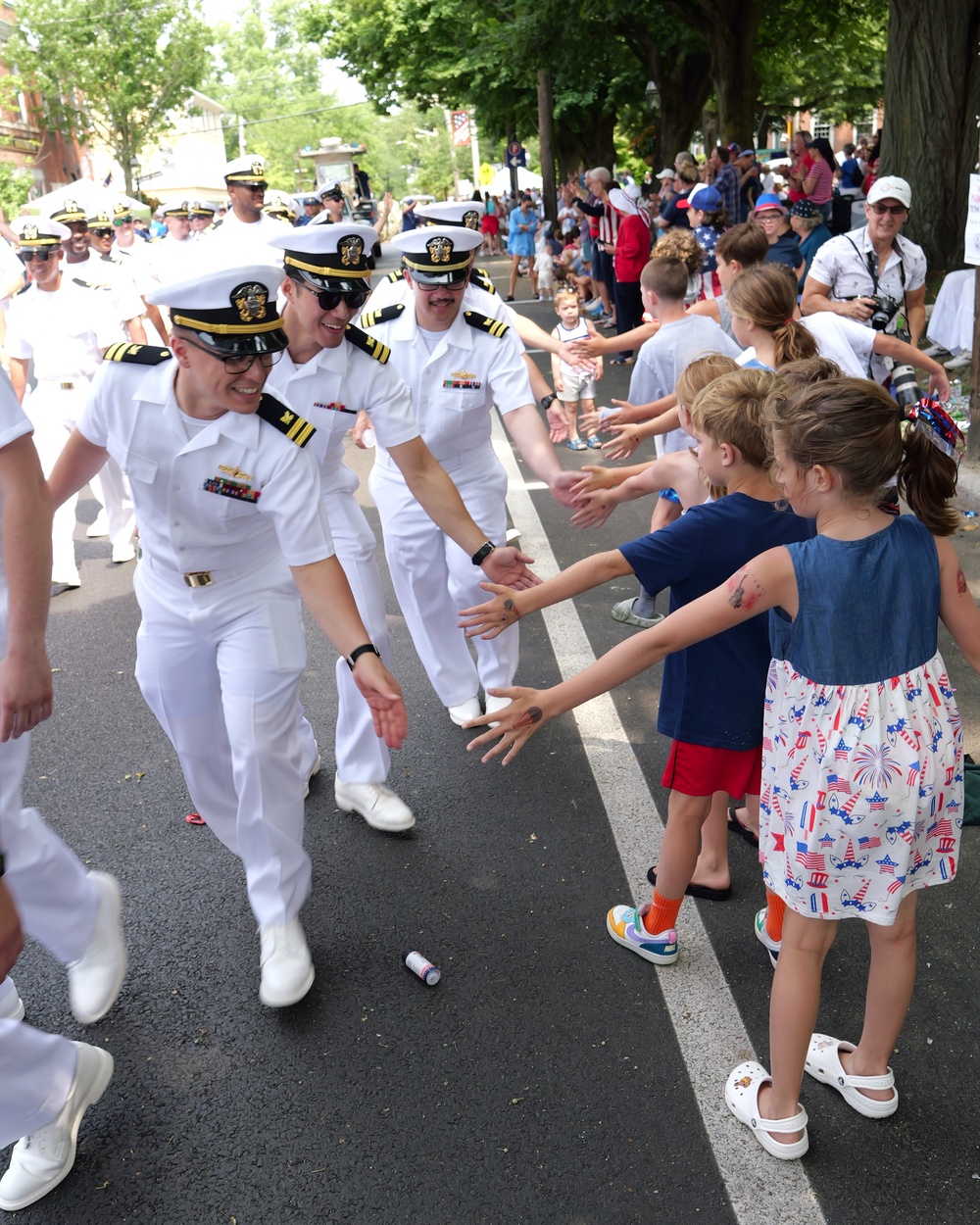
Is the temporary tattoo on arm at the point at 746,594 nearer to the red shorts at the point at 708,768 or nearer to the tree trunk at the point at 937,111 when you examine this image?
the red shorts at the point at 708,768

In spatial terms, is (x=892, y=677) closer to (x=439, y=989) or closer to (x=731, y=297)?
(x=439, y=989)

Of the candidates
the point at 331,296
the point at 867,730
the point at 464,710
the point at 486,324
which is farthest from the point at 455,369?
the point at 867,730

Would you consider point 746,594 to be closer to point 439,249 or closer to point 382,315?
point 439,249

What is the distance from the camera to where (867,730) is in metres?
2.60

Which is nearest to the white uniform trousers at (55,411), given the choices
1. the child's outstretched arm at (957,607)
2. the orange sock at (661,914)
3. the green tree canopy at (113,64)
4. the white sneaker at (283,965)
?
the white sneaker at (283,965)

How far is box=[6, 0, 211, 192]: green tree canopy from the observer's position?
58.7m

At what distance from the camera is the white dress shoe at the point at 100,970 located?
347 centimetres

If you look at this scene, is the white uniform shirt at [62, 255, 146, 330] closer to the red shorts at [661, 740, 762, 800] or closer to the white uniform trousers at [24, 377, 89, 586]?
the white uniform trousers at [24, 377, 89, 586]

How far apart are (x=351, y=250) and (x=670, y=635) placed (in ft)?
6.26

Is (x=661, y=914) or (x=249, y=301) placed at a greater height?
(x=249, y=301)

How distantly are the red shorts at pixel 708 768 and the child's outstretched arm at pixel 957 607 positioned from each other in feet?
2.57

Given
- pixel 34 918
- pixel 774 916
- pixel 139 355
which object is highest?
pixel 139 355

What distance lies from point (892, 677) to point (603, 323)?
16.8 meters

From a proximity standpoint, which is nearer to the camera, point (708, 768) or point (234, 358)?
point (234, 358)
